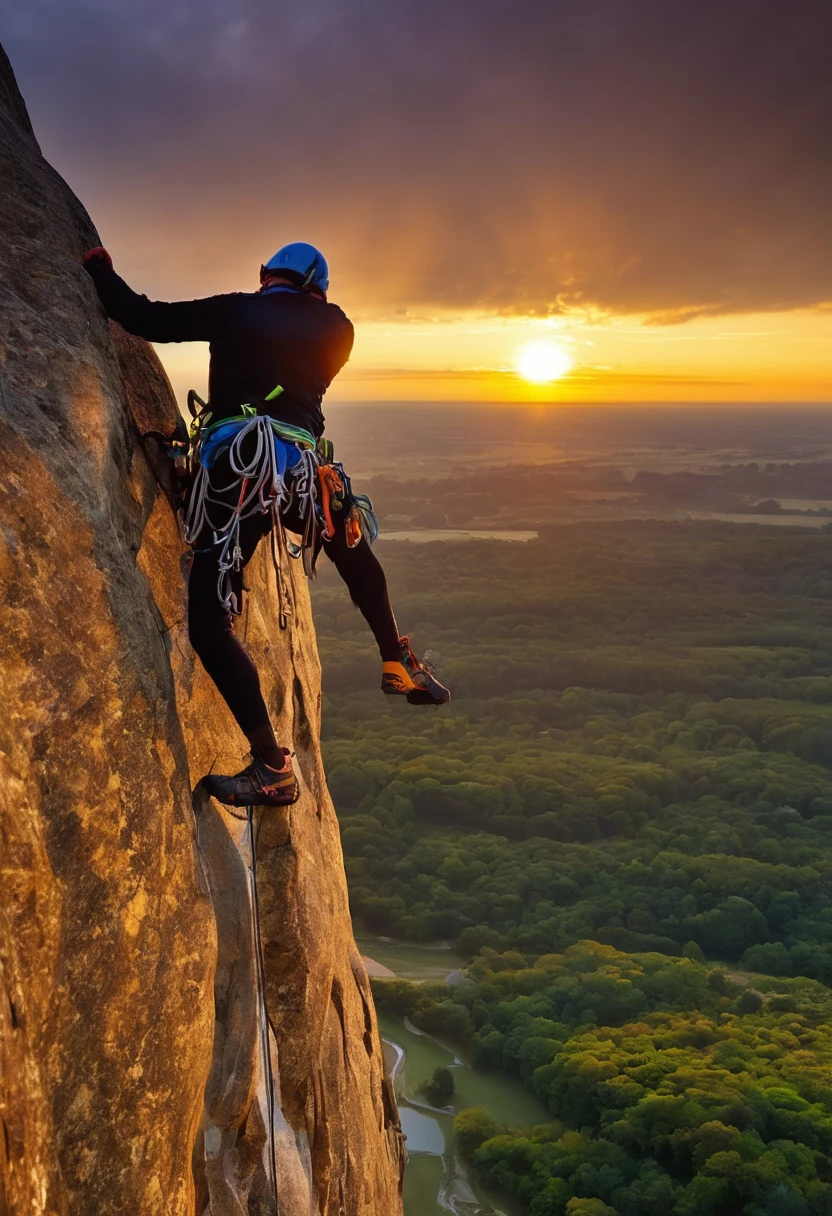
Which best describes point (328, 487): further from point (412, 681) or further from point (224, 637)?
point (412, 681)

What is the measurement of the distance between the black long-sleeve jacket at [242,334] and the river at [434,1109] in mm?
28440

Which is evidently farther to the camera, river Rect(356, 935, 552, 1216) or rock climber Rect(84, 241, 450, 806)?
river Rect(356, 935, 552, 1216)

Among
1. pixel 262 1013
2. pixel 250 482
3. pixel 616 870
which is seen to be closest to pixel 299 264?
pixel 250 482

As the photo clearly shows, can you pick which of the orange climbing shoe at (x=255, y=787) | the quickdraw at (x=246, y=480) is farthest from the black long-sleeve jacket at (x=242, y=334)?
the orange climbing shoe at (x=255, y=787)

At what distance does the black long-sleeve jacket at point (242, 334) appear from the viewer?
4836 millimetres

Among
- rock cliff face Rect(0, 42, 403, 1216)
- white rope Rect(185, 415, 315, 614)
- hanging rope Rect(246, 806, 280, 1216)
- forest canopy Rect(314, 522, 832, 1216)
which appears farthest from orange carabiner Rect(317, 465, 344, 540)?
forest canopy Rect(314, 522, 832, 1216)

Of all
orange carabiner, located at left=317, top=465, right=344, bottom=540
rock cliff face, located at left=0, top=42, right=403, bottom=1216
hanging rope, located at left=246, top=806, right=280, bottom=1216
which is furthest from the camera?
hanging rope, located at left=246, top=806, right=280, bottom=1216

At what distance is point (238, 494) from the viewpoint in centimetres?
468

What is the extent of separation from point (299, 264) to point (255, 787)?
8.91 feet

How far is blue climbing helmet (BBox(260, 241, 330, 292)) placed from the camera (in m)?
5.12

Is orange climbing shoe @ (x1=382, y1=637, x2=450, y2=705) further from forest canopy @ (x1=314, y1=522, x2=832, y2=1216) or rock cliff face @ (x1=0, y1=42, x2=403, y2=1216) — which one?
forest canopy @ (x1=314, y1=522, x2=832, y2=1216)

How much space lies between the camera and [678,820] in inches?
2544

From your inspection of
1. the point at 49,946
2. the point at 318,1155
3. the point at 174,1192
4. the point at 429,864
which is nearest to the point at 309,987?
the point at 318,1155

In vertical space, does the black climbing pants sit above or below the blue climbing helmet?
below
